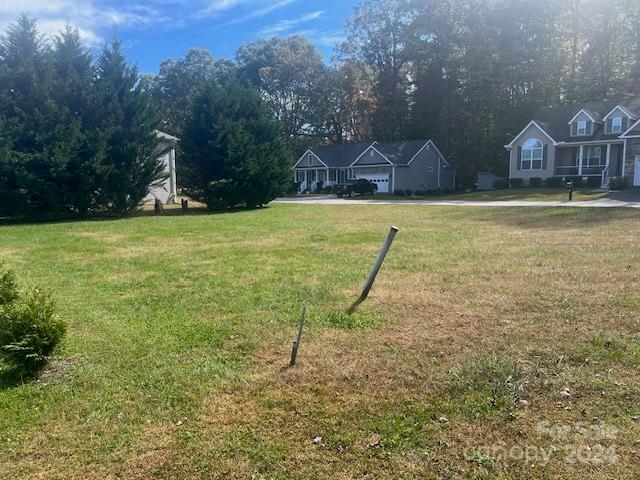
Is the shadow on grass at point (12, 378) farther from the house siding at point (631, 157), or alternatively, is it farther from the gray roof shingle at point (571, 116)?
the gray roof shingle at point (571, 116)

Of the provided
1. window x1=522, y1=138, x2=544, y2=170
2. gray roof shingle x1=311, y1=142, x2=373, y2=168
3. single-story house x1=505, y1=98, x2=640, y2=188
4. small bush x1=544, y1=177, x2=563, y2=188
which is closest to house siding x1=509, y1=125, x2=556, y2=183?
single-story house x1=505, y1=98, x2=640, y2=188

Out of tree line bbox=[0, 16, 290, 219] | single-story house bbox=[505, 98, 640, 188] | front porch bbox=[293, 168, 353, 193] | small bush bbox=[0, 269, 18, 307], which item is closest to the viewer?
small bush bbox=[0, 269, 18, 307]

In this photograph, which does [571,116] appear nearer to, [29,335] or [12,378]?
[29,335]

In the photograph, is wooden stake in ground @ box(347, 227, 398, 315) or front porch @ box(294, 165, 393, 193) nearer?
wooden stake in ground @ box(347, 227, 398, 315)

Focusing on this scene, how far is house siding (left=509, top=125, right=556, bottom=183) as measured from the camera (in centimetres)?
3622

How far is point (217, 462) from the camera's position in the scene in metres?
2.76

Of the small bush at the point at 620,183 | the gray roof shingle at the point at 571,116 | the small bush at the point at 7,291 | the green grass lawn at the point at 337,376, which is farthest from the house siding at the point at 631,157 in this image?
the small bush at the point at 7,291

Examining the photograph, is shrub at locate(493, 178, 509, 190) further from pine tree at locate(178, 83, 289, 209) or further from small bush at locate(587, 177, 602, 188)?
pine tree at locate(178, 83, 289, 209)

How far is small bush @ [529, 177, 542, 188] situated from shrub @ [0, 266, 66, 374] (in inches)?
1470

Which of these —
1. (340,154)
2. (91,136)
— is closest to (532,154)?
(340,154)

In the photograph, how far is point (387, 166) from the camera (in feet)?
138

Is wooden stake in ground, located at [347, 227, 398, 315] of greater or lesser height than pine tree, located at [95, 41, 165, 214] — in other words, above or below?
below

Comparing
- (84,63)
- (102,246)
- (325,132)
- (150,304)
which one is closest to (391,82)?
(325,132)

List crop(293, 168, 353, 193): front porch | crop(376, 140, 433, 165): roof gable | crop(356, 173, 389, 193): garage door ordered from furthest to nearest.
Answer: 1. crop(293, 168, 353, 193): front porch
2. crop(356, 173, 389, 193): garage door
3. crop(376, 140, 433, 165): roof gable
